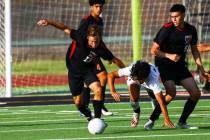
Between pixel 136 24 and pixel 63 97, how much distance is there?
250 cm

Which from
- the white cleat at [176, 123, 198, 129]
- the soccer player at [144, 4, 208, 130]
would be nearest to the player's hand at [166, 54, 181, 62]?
the soccer player at [144, 4, 208, 130]

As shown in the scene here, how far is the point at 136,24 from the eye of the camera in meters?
22.7

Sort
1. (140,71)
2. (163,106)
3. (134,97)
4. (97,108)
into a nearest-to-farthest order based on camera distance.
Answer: (140,71), (163,106), (97,108), (134,97)

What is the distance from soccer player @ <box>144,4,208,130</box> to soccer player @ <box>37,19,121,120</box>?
0.76 metres

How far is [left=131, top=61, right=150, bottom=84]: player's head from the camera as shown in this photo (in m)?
13.7

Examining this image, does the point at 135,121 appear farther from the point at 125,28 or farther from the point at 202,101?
the point at 125,28

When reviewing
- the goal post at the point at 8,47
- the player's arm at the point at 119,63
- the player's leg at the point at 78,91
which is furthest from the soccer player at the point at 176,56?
the goal post at the point at 8,47

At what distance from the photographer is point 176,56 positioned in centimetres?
1437

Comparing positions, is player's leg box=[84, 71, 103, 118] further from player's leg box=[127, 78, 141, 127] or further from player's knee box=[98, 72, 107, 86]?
player's leg box=[127, 78, 141, 127]

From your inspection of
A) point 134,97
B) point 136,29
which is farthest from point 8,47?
point 134,97

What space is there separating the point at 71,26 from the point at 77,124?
1599 cm

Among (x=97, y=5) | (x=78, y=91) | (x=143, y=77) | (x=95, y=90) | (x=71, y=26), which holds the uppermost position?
(x=97, y=5)

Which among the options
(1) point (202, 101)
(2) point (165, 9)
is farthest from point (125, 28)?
(1) point (202, 101)

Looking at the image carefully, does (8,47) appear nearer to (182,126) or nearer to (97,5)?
(97,5)
